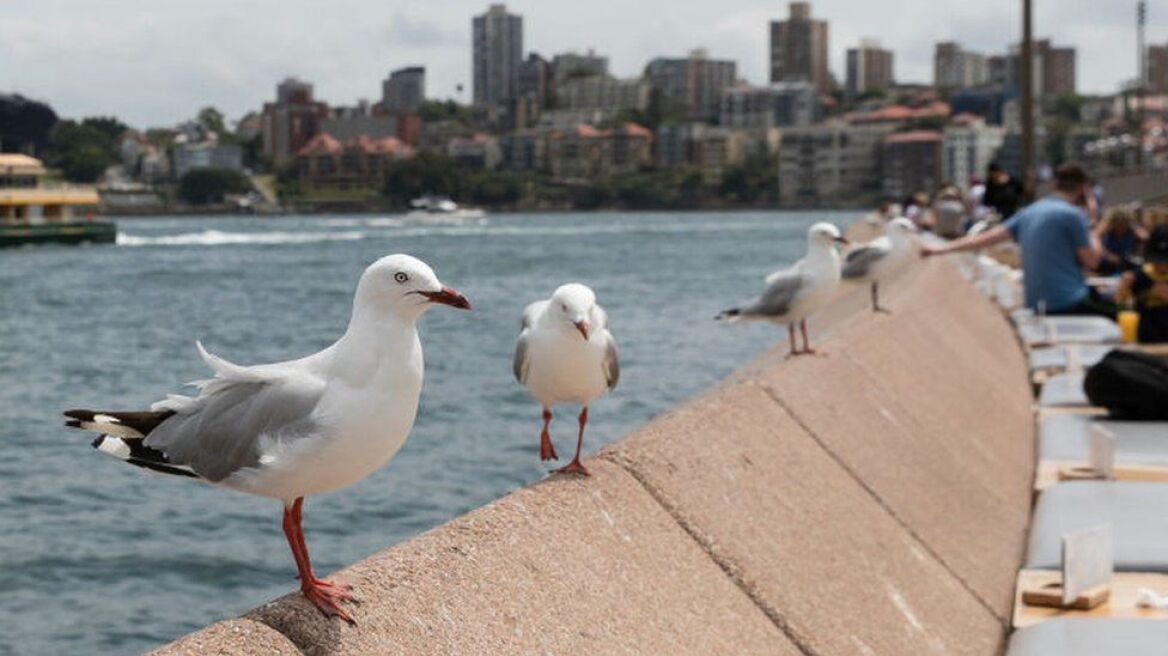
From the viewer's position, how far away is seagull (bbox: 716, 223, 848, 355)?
9.23 metres

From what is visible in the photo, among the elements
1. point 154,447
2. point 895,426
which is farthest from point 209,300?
point 154,447

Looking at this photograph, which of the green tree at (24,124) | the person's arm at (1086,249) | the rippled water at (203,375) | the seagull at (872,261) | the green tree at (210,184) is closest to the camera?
the rippled water at (203,375)

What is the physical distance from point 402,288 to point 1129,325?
8995 mm

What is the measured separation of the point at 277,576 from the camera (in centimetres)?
979

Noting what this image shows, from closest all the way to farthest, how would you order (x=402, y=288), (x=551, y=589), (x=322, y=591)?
(x=322, y=591) < (x=402, y=288) < (x=551, y=589)

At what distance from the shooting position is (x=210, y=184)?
156 metres

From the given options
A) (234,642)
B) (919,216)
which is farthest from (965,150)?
(234,642)

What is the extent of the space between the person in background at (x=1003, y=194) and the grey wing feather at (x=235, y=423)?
790 inches

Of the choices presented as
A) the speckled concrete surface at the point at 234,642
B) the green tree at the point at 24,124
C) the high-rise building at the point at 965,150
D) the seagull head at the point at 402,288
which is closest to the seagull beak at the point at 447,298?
the seagull head at the point at 402,288

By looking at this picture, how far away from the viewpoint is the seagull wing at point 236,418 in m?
3.40

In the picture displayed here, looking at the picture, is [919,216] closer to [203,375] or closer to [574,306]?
[203,375]

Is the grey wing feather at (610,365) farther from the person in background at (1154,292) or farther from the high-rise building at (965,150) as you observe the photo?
the high-rise building at (965,150)

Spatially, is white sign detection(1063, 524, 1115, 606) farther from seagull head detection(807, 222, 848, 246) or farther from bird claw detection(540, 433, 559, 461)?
seagull head detection(807, 222, 848, 246)

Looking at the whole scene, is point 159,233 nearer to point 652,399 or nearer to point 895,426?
point 652,399
